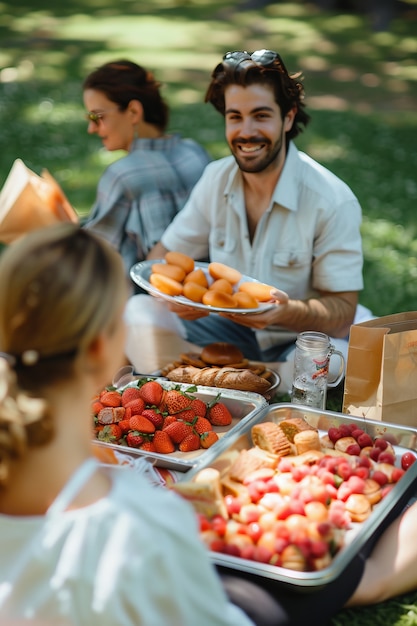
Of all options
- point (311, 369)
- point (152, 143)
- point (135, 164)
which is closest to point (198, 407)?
point (311, 369)

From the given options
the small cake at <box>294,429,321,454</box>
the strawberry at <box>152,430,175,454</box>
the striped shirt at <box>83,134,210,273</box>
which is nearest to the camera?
the small cake at <box>294,429,321,454</box>

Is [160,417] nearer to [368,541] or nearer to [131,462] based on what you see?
[131,462]

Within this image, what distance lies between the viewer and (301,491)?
2191 mm

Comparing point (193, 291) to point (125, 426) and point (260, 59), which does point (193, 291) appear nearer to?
point (125, 426)

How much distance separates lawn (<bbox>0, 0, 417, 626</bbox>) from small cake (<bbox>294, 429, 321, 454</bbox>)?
1.58 ft

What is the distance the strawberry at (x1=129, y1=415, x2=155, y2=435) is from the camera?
8.55 feet

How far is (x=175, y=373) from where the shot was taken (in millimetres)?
3066

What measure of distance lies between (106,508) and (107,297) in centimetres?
37

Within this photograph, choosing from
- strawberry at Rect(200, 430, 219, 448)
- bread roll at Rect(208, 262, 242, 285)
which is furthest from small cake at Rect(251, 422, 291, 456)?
bread roll at Rect(208, 262, 242, 285)

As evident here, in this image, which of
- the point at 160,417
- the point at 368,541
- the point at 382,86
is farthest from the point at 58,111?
the point at 368,541

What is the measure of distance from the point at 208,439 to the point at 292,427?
0.88 feet

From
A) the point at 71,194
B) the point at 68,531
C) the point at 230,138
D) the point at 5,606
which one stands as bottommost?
the point at 71,194

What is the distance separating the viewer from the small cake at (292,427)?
2541 mm

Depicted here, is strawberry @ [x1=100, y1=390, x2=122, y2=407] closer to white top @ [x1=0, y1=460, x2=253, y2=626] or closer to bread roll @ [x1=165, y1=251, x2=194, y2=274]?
bread roll @ [x1=165, y1=251, x2=194, y2=274]
